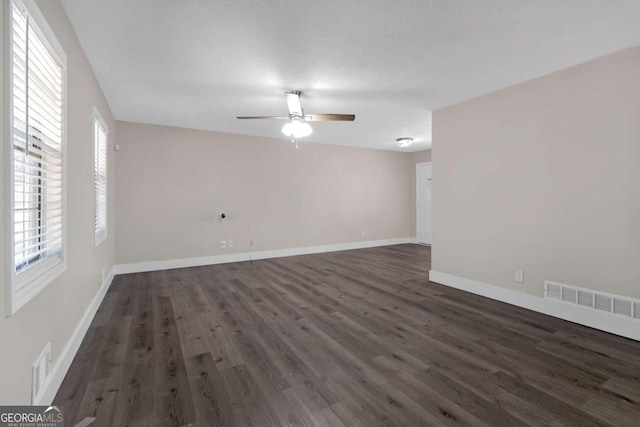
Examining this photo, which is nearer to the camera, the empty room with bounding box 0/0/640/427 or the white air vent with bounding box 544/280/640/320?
the empty room with bounding box 0/0/640/427

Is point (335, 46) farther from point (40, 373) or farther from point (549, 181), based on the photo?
point (40, 373)

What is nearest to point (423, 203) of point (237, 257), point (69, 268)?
point (237, 257)

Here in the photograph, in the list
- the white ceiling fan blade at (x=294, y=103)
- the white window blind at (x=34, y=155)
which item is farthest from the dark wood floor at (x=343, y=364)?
the white ceiling fan blade at (x=294, y=103)

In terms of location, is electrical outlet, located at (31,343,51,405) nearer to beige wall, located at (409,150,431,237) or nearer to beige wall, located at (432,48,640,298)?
beige wall, located at (432,48,640,298)

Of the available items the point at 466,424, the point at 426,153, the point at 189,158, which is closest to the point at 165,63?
the point at 189,158

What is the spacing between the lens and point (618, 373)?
2.02 meters

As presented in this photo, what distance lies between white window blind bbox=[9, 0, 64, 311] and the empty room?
17 millimetres

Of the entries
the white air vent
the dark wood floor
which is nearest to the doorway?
the dark wood floor

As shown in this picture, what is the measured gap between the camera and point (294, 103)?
361cm

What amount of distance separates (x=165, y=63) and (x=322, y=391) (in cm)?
317

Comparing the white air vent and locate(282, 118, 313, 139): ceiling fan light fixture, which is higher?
locate(282, 118, 313, 139): ceiling fan light fixture

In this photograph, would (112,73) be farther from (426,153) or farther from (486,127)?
(426,153)

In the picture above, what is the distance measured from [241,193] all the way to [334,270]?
2.43 meters
